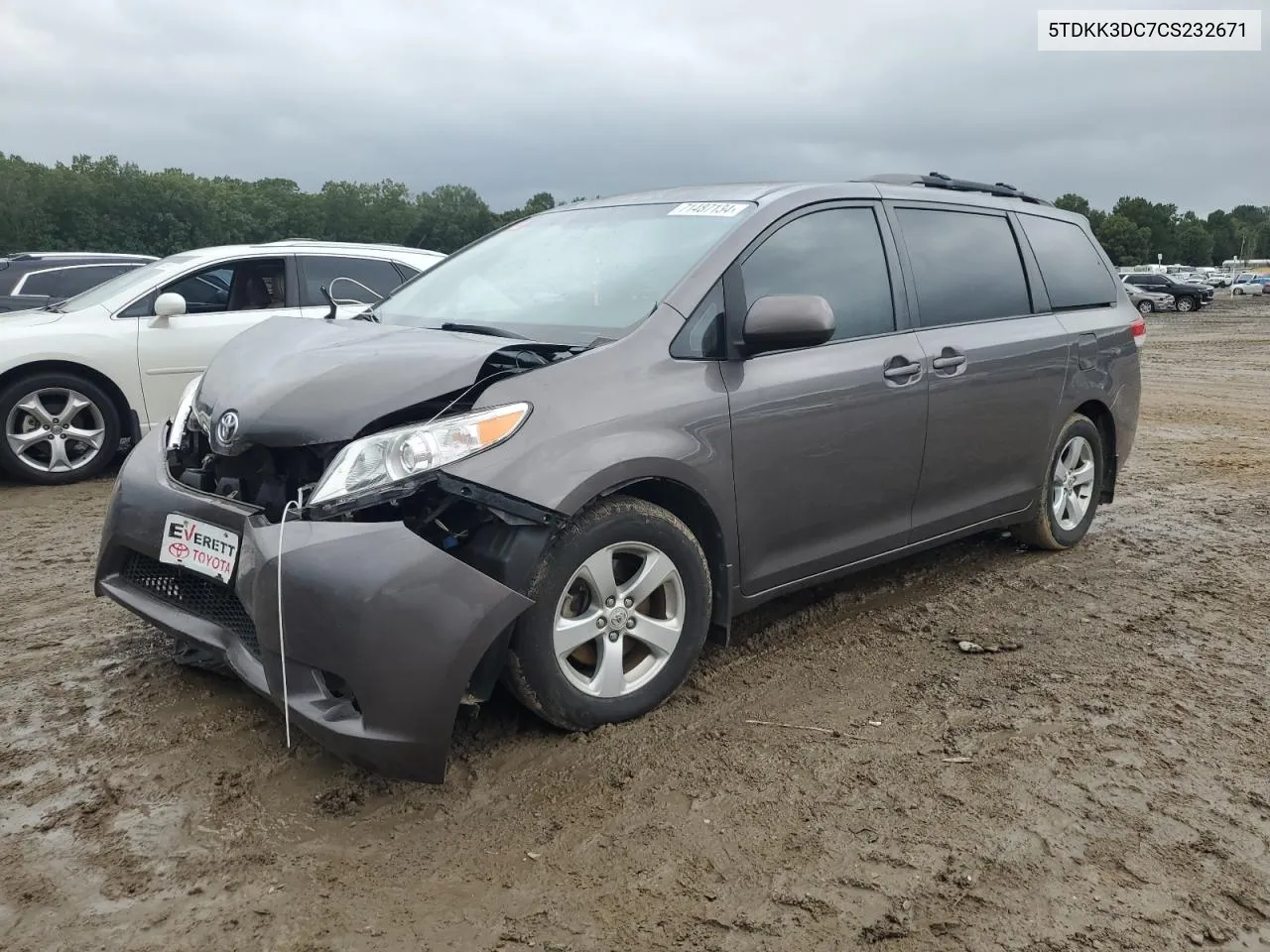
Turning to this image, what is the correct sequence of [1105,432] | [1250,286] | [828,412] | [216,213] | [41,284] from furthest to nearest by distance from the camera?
[216,213], [1250,286], [41,284], [1105,432], [828,412]

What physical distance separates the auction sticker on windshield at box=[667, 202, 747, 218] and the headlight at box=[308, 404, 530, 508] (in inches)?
54.2

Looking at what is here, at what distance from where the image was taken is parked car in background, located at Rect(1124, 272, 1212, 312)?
129ft

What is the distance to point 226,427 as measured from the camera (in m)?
3.01

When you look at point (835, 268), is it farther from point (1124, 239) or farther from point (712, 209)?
point (1124, 239)

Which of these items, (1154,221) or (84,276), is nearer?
(84,276)

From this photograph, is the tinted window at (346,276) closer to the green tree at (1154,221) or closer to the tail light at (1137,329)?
the tail light at (1137,329)

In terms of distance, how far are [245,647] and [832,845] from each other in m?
1.72

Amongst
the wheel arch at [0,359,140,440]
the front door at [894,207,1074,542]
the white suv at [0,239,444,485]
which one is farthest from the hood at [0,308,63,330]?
the front door at [894,207,1074,542]

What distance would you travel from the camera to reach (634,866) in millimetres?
2490

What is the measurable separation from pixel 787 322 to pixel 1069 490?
271 centimetres

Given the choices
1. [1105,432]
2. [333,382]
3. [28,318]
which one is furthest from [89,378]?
[1105,432]

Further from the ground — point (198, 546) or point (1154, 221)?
point (1154, 221)

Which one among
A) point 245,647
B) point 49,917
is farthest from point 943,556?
point 49,917

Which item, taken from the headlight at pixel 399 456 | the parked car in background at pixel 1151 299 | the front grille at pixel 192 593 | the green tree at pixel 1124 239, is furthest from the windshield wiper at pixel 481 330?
the green tree at pixel 1124 239
